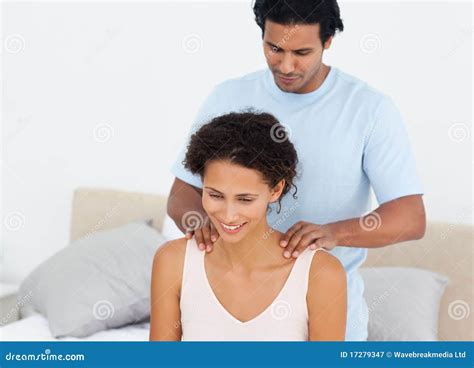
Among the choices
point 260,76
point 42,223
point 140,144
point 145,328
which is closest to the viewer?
point 260,76

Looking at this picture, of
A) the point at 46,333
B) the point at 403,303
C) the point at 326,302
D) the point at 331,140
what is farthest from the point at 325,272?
the point at 46,333

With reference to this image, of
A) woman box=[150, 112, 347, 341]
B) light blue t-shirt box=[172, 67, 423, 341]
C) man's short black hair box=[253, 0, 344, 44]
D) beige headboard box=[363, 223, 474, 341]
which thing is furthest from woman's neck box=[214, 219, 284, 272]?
beige headboard box=[363, 223, 474, 341]

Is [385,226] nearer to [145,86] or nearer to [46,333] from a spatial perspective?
[46,333]

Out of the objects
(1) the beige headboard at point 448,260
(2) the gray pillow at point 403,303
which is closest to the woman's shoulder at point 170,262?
(2) the gray pillow at point 403,303

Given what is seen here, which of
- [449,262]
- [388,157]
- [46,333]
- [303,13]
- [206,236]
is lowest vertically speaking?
[46,333]

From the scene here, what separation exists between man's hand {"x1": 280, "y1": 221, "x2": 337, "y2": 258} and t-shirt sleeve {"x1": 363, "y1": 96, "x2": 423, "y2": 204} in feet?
0.65

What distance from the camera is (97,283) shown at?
275 cm

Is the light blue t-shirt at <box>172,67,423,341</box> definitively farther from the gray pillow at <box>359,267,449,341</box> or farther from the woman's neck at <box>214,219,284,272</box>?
the gray pillow at <box>359,267,449,341</box>

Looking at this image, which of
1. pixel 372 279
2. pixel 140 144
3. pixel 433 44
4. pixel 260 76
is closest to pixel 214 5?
pixel 140 144

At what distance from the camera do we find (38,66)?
10.9 ft

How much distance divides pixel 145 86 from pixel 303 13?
5.45ft
